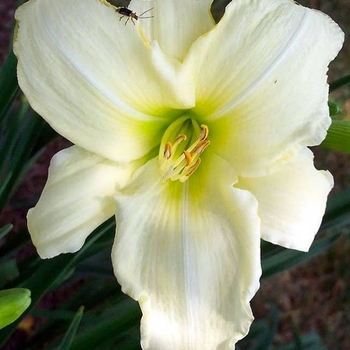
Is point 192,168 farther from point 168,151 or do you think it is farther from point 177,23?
point 177,23

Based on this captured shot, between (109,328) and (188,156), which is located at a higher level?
(188,156)

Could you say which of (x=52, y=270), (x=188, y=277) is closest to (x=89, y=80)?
(x=188, y=277)

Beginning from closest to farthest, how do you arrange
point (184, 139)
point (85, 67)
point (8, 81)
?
point (85, 67) → point (184, 139) → point (8, 81)

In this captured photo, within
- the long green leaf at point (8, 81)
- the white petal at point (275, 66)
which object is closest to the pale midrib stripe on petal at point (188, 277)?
the white petal at point (275, 66)

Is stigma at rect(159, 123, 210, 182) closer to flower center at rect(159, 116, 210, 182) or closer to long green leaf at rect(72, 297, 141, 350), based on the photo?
flower center at rect(159, 116, 210, 182)

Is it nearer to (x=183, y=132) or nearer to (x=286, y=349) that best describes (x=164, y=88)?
(x=183, y=132)

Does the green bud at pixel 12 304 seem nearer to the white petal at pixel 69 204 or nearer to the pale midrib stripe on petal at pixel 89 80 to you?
the white petal at pixel 69 204
